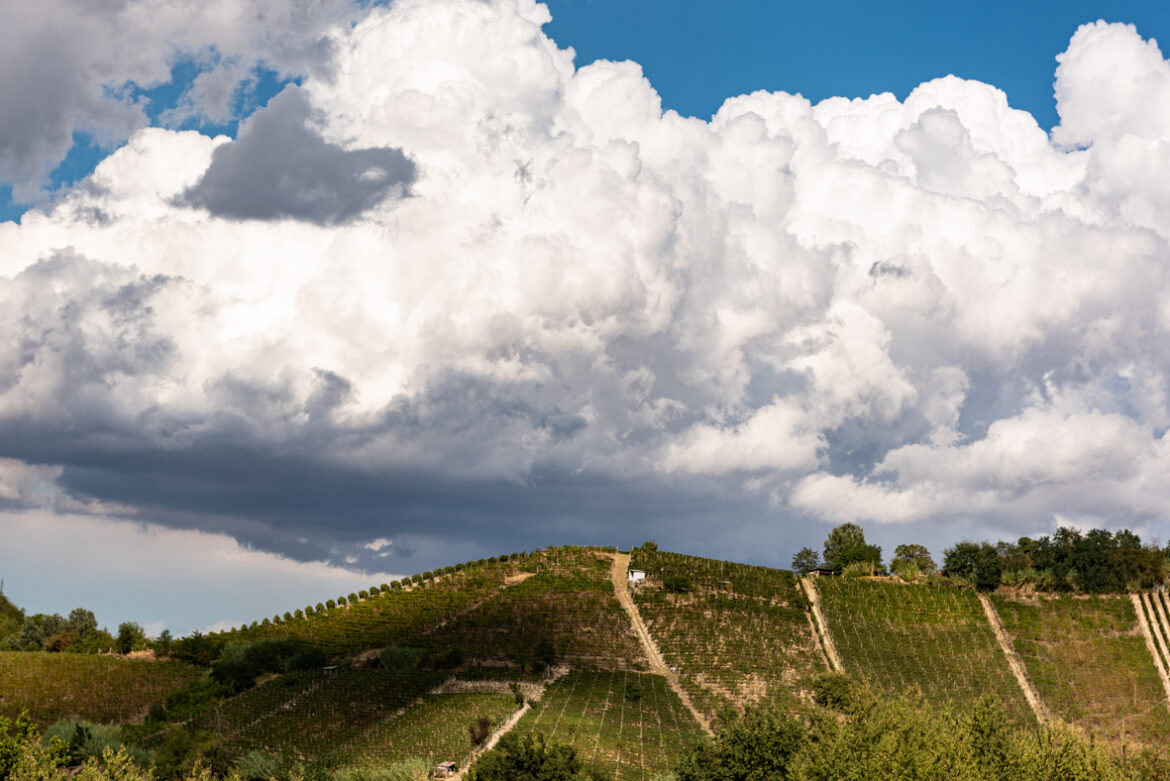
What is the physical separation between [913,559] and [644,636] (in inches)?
2206

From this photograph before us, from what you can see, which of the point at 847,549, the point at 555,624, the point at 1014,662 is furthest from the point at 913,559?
the point at 555,624

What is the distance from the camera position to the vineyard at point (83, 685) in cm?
9406

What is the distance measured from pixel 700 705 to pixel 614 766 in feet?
81.4

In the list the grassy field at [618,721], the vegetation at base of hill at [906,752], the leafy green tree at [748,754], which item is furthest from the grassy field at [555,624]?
the vegetation at base of hill at [906,752]

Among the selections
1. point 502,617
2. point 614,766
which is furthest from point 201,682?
point 614,766

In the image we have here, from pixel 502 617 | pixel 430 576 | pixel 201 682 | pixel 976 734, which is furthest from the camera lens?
pixel 430 576

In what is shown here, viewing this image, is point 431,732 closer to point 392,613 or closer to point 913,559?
point 392,613

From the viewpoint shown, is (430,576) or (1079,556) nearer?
(1079,556)

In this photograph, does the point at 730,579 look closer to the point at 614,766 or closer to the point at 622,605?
the point at 622,605

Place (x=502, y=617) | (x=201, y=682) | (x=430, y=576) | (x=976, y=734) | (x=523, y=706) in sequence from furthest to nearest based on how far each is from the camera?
(x=430, y=576), (x=502, y=617), (x=201, y=682), (x=523, y=706), (x=976, y=734)

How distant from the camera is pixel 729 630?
120 metres

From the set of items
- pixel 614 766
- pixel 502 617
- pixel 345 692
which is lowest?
pixel 614 766

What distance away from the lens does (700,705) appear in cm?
9781

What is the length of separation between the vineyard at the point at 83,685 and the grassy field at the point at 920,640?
78572mm
